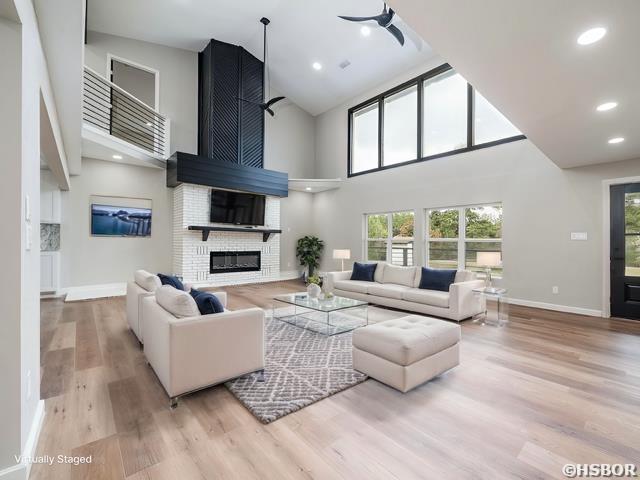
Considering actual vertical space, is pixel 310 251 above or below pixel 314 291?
above

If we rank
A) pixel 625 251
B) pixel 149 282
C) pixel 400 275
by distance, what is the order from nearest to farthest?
pixel 149 282 → pixel 625 251 → pixel 400 275

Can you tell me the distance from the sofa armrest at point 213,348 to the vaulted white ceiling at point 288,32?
212 inches

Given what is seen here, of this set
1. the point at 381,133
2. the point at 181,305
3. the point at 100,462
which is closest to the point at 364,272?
the point at 381,133

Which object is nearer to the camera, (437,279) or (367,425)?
(367,425)

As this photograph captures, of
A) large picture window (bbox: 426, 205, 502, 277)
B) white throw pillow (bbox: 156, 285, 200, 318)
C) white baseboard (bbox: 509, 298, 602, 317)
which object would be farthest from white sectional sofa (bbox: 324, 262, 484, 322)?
white throw pillow (bbox: 156, 285, 200, 318)

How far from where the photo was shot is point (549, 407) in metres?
2.19

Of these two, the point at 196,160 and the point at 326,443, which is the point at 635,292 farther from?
the point at 196,160

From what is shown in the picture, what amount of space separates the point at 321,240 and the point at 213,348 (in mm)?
7405

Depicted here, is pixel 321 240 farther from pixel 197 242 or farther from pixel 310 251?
pixel 197 242

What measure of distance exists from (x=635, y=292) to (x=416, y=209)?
12.6 ft

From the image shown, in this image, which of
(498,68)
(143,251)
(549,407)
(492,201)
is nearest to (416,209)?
(492,201)

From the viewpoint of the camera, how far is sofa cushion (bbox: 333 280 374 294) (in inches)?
222

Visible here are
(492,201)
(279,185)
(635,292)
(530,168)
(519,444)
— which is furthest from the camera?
(279,185)

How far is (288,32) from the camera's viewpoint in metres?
6.82
